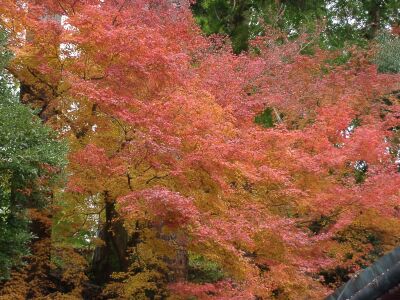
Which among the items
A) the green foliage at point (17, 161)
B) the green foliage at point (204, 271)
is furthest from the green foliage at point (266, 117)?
the green foliage at point (17, 161)

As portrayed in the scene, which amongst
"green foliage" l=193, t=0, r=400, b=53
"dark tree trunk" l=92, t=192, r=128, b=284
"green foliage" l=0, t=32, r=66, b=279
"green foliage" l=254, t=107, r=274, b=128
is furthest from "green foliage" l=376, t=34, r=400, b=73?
"green foliage" l=0, t=32, r=66, b=279

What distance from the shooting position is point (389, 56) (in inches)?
698

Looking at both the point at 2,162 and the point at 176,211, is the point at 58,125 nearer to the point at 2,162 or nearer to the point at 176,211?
the point at 2,162

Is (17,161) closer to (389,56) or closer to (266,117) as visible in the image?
(266,117)

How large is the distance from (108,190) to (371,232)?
5.61 m

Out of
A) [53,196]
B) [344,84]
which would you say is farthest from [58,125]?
[344,84]

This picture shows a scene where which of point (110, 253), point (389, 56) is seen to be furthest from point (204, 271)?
point (389, 56)

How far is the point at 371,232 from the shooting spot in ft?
37.9

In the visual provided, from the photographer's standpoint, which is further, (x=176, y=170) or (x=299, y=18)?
(x=299, y=18)

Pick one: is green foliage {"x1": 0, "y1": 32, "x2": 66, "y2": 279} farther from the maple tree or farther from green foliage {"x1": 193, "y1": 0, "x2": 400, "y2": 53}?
green foliage {"x1": 193, "y1": 0, "x2": 400, "y2": 53}

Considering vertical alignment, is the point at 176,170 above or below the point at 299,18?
below

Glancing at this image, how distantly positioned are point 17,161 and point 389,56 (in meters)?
13.4

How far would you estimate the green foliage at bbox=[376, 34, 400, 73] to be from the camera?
17.6 meters

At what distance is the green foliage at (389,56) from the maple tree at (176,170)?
5379mm
